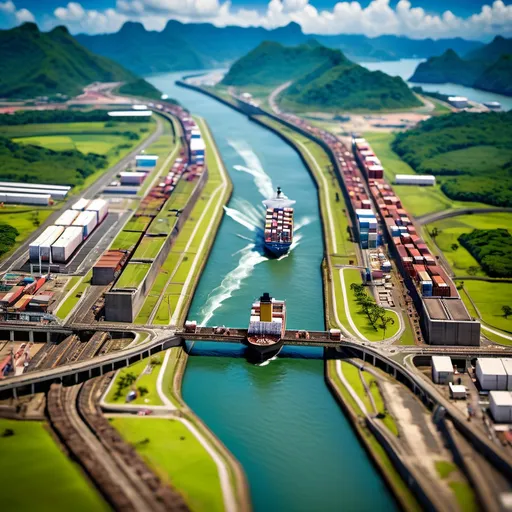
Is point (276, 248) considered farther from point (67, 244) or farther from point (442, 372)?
point (442, 372)

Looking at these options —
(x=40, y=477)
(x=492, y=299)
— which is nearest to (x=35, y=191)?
(x=492, y=299)

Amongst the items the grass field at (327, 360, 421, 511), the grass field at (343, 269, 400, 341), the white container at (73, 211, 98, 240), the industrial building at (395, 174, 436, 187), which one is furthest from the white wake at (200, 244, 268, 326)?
the industrial building at (395, 174, 436, 187)

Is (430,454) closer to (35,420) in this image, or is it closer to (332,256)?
(35,420)

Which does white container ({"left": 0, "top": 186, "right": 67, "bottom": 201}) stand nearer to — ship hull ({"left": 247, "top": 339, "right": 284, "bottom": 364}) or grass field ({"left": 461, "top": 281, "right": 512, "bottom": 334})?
ship hull ({"left": 247, "top": 339, "right": 284, "bottom": 364})

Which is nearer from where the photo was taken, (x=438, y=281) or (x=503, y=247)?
(x=438, y=281)

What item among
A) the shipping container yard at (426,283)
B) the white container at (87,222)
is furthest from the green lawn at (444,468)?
the white container at (87,222)

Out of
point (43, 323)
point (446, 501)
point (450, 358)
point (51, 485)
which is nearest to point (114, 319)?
point (43, 323)

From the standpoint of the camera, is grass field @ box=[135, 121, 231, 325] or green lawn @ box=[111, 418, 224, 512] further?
grass field @ box=[135, 121, 231, 325]
